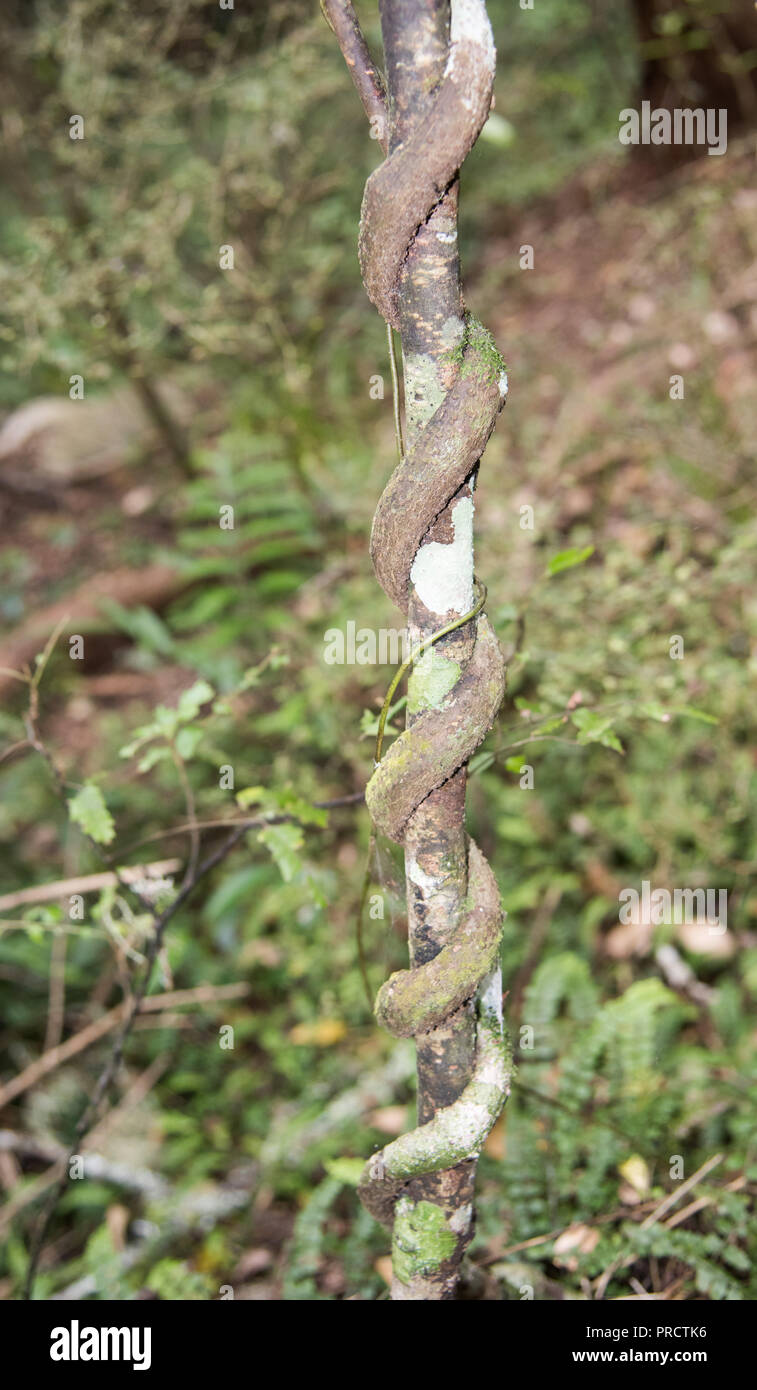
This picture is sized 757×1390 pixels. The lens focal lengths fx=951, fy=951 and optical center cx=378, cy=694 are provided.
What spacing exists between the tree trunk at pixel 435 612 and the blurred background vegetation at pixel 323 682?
0.21 metres

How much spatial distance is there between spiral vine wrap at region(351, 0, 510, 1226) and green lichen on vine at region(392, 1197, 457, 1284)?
0.13 feet

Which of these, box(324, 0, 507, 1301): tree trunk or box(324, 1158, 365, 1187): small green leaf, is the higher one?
box(324, 0, 507, 1301): tree trunk

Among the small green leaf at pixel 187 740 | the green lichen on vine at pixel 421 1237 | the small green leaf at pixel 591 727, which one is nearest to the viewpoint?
the green lichen on vine at pixel 421 1237

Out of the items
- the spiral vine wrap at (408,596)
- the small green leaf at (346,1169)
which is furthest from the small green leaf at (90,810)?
the small green leaf at (346,1169)

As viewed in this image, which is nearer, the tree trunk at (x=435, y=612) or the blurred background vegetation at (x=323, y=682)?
the tree trunk at (x=435, y=612)

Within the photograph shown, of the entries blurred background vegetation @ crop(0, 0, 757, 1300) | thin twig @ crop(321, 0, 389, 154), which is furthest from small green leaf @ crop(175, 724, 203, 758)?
thin twig @ crop(321, 0, 389, 154)

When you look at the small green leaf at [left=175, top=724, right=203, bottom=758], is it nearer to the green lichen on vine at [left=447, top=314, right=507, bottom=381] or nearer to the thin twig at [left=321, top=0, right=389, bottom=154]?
the green lichen on vine at [left=447, top=314, right=507, bottom=381]

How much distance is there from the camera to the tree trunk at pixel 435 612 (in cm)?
105

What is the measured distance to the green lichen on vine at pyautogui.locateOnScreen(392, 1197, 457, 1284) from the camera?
Result: 1468 millimetres

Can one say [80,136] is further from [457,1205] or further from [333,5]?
[457,1205]

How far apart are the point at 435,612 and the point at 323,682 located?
2.37 m

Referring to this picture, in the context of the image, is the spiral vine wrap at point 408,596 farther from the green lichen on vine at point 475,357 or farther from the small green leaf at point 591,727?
the small green leaf at point 591,727

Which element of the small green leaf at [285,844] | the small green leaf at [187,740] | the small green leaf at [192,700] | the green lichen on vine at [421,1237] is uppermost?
the small green leaf at [192,700]

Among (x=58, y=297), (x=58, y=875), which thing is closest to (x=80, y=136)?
(x=58, y=297)
